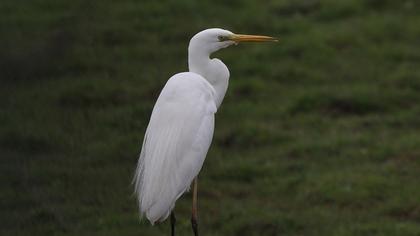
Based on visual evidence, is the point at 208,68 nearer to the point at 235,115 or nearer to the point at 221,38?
the point at 221,38

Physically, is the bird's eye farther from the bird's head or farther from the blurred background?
the blurred background

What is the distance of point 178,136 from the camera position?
5.36 meters

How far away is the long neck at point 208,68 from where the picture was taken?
5527mm

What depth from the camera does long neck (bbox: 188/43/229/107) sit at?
553 cm

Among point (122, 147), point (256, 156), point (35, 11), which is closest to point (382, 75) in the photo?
point (256, 156)

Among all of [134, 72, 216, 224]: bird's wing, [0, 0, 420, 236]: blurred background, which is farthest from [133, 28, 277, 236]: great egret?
[0, 0, 420, 236]: blurred background

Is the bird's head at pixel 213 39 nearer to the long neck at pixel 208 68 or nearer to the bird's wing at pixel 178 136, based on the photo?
the long neck at pixel 208 68

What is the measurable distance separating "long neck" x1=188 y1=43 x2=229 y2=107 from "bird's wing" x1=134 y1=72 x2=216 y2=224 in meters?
0.12

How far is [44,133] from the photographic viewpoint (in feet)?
24.8

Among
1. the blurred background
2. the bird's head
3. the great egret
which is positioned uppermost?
the bird's head

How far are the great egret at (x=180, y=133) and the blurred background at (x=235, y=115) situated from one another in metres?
1.18

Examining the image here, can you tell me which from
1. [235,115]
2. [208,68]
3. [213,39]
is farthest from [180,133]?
[235,115]

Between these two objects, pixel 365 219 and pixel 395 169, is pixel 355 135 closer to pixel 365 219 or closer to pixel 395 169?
pixel 395 169

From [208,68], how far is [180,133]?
17.1 inches
